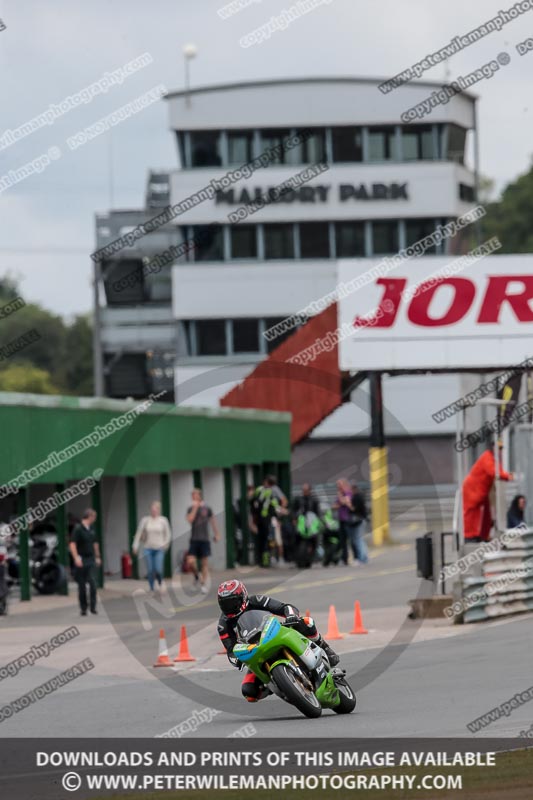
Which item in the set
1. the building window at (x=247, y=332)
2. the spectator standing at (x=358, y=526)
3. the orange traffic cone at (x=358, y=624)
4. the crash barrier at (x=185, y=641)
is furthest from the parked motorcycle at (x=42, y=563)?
the building window at (x=247, y=332)

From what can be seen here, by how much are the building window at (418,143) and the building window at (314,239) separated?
4.87m

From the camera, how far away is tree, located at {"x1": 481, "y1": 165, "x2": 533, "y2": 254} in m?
107

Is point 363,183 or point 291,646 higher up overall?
point 363,183

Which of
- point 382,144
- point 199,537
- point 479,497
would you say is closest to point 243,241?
point 382,144

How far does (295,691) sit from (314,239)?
2376 inches

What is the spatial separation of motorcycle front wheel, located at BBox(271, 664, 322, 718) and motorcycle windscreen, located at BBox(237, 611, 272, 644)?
39cm

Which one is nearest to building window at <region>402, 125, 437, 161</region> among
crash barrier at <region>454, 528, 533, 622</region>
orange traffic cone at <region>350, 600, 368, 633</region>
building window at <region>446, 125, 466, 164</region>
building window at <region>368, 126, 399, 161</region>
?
building window at <region>368, 126, 399, 161</region>

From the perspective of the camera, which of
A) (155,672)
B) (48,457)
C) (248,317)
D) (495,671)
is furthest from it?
(248,317)

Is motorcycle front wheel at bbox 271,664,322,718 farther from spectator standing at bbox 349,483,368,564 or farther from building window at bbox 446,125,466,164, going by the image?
building window at bbox 446,125,466,164

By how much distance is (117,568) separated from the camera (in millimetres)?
33062

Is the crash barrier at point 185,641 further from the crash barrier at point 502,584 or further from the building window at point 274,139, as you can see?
the building window at point 274,139

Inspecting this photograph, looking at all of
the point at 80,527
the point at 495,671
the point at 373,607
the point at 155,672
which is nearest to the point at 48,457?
the point at 80,527
